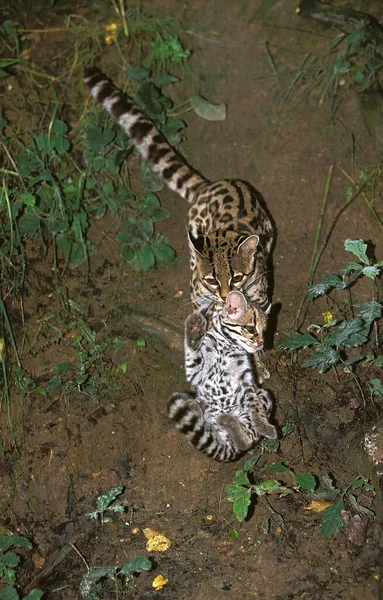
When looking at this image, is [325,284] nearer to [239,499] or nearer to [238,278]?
[238,278]

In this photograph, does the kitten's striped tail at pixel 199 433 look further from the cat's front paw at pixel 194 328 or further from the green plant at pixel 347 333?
the green plant at pixel 347 333

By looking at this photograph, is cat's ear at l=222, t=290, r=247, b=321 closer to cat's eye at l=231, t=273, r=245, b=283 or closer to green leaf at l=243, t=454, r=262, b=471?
cat's eye at l=231, t=273, r=245, b=283

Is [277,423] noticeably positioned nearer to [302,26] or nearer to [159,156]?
[159,156]

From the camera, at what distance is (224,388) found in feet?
15.2

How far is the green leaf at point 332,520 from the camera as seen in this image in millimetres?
3768

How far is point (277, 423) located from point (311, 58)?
3388mm

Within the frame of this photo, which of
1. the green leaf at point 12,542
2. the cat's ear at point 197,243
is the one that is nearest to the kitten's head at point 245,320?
the cat's ear at point 197,243

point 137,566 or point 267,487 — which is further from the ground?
point 267,487

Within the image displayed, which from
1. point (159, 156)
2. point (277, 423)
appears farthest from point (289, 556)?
point (159, 156)

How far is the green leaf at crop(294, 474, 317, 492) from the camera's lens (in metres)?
4.00

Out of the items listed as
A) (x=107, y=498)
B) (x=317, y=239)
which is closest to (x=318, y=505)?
(x=107, y=498)

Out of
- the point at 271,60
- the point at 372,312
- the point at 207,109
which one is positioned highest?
the point at 271,60

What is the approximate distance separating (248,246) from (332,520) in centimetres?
177

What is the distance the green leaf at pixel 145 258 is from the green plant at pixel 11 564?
7.02 feet
